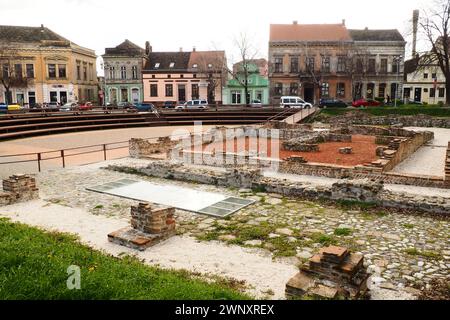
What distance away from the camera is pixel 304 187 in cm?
1141

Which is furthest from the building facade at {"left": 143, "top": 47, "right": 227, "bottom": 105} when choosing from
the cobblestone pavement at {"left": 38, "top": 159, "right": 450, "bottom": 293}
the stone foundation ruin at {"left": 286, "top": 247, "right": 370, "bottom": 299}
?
the stone foundation ruin at {"left": 286, "top": 247, "right": 370, "bottom": 299}

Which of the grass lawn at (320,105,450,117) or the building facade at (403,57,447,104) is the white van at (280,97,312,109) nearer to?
the grass lawn at (320,105,450,117)

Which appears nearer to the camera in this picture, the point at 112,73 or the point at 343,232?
the point at 343,232

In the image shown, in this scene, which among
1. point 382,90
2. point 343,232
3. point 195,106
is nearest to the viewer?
point 343,232

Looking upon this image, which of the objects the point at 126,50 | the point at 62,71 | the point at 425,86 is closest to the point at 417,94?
the point at 425,86

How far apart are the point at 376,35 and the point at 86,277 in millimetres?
57945

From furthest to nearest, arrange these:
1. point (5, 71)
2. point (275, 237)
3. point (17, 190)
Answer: point (5, 71)
point (17, 190)
point (275, 237)

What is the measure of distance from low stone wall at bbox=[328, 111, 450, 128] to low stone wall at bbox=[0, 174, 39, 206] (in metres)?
27.7

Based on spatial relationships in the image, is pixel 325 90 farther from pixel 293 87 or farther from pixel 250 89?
pixel 250 89

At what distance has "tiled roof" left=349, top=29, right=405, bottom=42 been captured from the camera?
5522 cm

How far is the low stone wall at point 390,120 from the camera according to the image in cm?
3453

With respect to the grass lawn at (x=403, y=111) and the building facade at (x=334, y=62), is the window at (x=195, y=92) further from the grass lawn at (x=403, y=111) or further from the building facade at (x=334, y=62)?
the grass lawn at (x=403, y=111)

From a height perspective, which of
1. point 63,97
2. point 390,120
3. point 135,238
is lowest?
point 135,238

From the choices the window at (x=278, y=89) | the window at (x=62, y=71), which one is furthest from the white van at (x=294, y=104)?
the window at (x=62, y=71)
